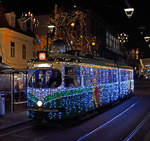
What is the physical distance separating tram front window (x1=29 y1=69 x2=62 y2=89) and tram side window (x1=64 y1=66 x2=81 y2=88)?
34 centimetres

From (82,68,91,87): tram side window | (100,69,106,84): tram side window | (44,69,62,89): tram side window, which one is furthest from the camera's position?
(100,69,106,84): tram side window

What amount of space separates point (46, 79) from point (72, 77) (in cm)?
113

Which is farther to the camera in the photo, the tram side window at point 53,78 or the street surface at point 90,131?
the tram side window at point 53,78

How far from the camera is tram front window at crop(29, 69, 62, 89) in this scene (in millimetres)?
10344

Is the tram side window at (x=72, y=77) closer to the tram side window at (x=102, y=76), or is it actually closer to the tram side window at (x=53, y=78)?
the tram side window at (x=53, y=78)

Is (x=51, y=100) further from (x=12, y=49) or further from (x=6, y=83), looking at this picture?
(x=12, y=49)

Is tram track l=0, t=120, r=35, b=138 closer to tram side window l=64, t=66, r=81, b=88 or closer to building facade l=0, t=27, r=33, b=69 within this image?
tram side window l=64, t=66, r=81, b=88

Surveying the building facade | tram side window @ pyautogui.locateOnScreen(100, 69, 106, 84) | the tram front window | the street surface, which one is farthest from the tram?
the building facade

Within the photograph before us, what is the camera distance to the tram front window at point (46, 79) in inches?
407

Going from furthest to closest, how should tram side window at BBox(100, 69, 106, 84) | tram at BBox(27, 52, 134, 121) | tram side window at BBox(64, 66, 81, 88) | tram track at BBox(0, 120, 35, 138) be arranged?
tram side window at BBox(100, 69, 106, 84) < tram side window at BBox(64, 66, 81, 88) < tram at BBox(27, 52, 134, 121) < tram track at BBox(0, 120, 35, 138)

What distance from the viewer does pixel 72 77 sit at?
1084 cm

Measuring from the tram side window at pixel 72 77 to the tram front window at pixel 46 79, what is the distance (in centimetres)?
34

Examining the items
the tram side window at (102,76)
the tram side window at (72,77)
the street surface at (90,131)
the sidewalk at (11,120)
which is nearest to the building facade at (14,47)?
the sidewalk at (11,120)

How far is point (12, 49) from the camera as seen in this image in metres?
24.7
